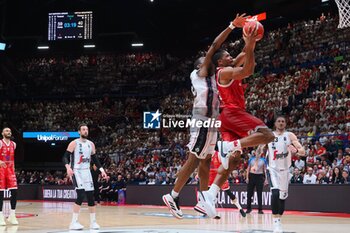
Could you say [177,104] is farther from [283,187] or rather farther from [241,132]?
[241,132]

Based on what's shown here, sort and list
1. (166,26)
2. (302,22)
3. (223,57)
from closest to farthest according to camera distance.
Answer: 1. (223,57)
2. (302,22)
3. (166,26)

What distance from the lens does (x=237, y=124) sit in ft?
25.2

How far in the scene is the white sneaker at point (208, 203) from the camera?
24.2 ft

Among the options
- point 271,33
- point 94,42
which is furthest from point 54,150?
point 271,33

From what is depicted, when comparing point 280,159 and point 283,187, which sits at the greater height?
point 280,159

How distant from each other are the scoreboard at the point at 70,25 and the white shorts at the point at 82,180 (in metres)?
19.6

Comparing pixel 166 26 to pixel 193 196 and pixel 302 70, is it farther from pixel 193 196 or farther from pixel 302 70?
pixel 193 196

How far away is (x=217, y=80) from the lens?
746cm

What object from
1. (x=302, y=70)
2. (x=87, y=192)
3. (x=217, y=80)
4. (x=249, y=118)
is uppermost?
(x=302, y=70)

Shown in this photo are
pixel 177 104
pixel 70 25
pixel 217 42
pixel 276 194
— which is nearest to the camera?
pixel 217 42

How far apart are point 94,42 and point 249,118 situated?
27.6 m

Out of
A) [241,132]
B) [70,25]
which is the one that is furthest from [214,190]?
[70,25]

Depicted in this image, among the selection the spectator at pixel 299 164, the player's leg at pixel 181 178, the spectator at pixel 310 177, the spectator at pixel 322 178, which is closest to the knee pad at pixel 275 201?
the player's leg at pixel 181 178

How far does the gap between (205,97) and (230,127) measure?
0.70 metres
